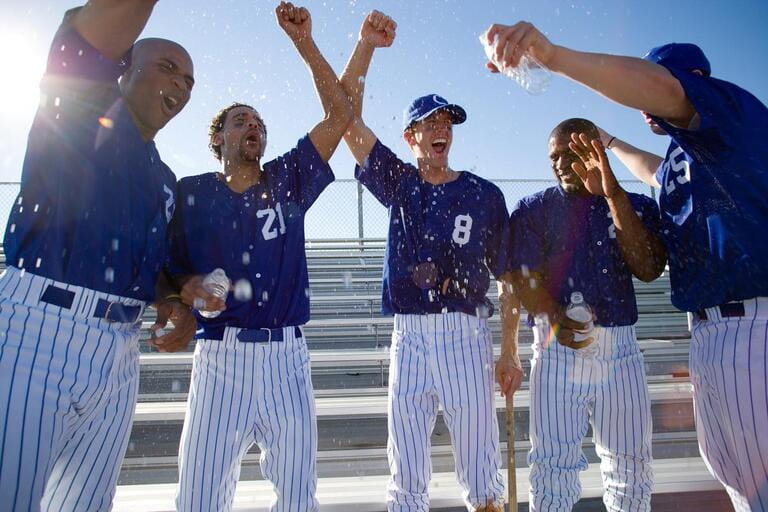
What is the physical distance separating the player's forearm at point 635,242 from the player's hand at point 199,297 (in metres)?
1.46

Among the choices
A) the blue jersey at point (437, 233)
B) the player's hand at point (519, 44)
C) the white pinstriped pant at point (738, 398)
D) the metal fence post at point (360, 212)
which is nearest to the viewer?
the player's hand at point (519, 44)

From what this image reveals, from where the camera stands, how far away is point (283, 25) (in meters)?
2.03

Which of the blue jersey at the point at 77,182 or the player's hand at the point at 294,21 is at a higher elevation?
the player's hand at the point at 294,21

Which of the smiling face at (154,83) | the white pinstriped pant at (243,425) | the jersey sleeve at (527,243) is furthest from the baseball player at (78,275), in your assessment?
the jersey sleeve at (527,243)

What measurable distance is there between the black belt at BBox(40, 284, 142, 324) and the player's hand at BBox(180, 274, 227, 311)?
157mm

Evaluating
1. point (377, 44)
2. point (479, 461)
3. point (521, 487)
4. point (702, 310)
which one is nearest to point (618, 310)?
point (702, 310)

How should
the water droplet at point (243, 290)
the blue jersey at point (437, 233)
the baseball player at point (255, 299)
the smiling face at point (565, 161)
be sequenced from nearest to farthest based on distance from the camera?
the baseball player at point (255, 299) < the water droplet at point (243, 290) < the blue jersey at point (437, 233) < the smiling face at point (565, 161)

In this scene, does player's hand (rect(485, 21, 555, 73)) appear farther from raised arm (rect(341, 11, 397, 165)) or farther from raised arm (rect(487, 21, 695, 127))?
raised arm (rect(341, 11, 397, 165))

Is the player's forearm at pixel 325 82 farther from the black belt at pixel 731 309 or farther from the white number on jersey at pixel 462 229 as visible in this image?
the black belt at pixel 731 309

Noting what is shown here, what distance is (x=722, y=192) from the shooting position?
1477 mm

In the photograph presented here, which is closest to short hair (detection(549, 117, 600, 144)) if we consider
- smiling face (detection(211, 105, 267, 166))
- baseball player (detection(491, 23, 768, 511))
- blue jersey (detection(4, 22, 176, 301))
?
baseball player (detection(491, 23, 768, 511))

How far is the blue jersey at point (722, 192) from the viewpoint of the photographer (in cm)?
136

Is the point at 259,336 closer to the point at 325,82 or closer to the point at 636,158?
the point at 325,82

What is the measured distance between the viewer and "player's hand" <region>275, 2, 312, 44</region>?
201 centimetres
